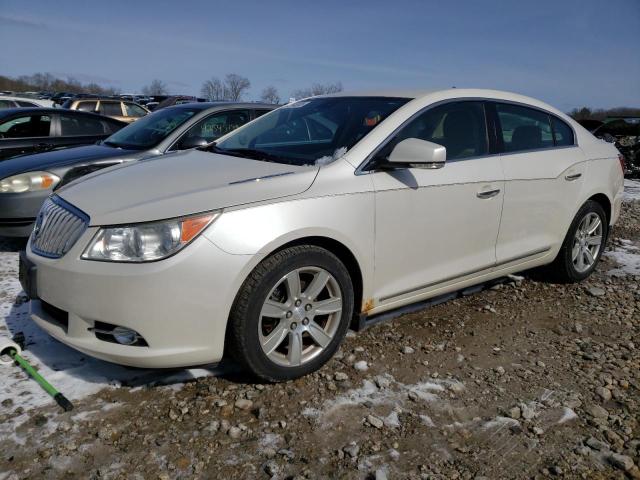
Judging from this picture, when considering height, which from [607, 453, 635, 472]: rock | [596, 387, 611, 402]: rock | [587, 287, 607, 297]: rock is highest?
[587, 287, 607, 297]: rock

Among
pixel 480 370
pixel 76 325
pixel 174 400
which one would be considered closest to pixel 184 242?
pixel 76 325

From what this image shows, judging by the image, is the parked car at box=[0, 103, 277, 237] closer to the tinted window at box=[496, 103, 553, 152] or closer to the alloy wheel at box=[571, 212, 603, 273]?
the tinted window at box=[496, 103, 553, 152]

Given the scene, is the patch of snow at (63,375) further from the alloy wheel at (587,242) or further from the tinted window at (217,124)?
the alloy wheel at (587,242)

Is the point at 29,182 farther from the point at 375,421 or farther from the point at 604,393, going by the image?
the point at 604,393

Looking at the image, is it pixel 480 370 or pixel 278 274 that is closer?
pixel 278 274

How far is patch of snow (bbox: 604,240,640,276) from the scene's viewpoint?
16.3 ft

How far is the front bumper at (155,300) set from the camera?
92.7 inches

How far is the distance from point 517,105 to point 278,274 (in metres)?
2.50

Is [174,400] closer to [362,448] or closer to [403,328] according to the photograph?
[362,448]

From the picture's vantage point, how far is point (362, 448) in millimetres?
2324

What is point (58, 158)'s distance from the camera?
16.8 ft

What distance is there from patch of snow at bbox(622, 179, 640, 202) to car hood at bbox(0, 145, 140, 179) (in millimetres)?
7591

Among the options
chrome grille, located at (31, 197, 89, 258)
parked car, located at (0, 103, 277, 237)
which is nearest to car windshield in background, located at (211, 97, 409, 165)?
parked car, located at (0, 103, 277, 237)

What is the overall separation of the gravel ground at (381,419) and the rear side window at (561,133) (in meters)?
1.59
